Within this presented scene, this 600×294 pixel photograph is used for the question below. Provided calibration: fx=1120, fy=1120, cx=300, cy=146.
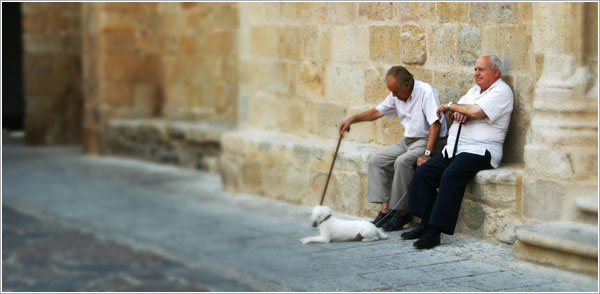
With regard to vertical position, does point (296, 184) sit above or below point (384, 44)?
below

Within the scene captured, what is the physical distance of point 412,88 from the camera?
5.43m

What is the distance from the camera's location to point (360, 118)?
17.6 ft

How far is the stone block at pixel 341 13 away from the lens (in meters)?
5.98

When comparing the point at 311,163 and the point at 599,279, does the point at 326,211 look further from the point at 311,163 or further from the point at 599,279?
the point at 599,279

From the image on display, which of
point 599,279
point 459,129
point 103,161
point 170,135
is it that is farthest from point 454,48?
point 103,161

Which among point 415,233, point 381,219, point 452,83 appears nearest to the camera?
point 381,219

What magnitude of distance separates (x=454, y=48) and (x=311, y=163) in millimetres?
1169

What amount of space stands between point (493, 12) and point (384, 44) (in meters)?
0.88

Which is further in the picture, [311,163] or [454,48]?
[454,48]

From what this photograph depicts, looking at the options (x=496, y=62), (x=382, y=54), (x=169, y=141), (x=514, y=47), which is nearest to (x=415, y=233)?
(x=382, y=54)

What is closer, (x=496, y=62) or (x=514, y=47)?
(x=496, y=62)

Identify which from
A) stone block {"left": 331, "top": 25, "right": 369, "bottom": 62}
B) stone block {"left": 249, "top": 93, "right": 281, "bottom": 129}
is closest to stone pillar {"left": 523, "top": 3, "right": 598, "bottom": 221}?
stone block {"left": 331, "top": 25, "right": 369, "bottom": 62}

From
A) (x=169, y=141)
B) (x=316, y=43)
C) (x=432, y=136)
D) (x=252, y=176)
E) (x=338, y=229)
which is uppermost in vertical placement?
(x=316, y=43)

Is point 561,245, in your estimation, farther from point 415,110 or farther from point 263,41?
point 263,41
